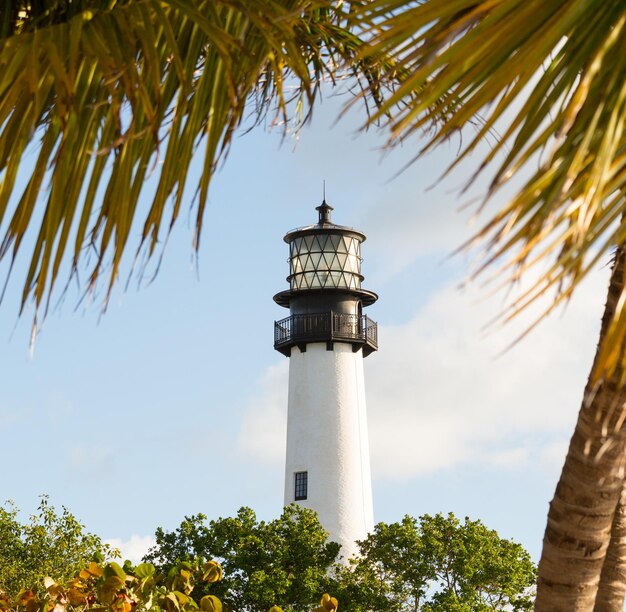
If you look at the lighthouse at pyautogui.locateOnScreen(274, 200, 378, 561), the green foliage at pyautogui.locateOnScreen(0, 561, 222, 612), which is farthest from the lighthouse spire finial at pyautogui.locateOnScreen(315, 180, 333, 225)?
the green foliage at pyautogui.locateOnScreen(0, 561, 222, 612)

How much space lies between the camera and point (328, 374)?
29547 millimetres

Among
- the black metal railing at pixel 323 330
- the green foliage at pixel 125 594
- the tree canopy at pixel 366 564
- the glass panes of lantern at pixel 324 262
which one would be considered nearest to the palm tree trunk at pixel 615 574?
the green foliage at pixel 125 594

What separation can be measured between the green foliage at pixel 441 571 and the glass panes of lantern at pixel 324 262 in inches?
377

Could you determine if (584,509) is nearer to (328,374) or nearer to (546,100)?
(546,100)

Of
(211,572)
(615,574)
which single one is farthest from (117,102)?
(211,572)

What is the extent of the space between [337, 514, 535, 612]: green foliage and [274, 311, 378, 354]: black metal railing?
26.7 ft

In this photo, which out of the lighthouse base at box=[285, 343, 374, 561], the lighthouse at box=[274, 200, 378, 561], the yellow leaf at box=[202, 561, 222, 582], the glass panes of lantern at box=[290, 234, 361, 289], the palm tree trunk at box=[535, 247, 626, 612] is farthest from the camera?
the glass panes of lantern at box=[290, 234, 361, 289]

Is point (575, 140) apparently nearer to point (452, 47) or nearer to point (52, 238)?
point (452, 47)

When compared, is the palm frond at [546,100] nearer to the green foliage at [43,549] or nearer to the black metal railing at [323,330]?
the green foliage at [43,549]

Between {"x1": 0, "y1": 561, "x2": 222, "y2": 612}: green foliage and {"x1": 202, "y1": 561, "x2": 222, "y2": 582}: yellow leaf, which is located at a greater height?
{"x1": 202, "y1": 561, "x2": 222, "y2": 582}: yellow leaf

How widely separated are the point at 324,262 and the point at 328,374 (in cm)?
319

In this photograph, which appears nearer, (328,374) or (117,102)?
(117,102)

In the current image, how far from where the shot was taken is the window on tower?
1113 inches

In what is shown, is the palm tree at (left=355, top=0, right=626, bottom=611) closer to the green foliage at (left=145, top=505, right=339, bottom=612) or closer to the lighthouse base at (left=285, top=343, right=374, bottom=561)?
the green foliage at (left=145, top=505, right=339, bottom=612)
